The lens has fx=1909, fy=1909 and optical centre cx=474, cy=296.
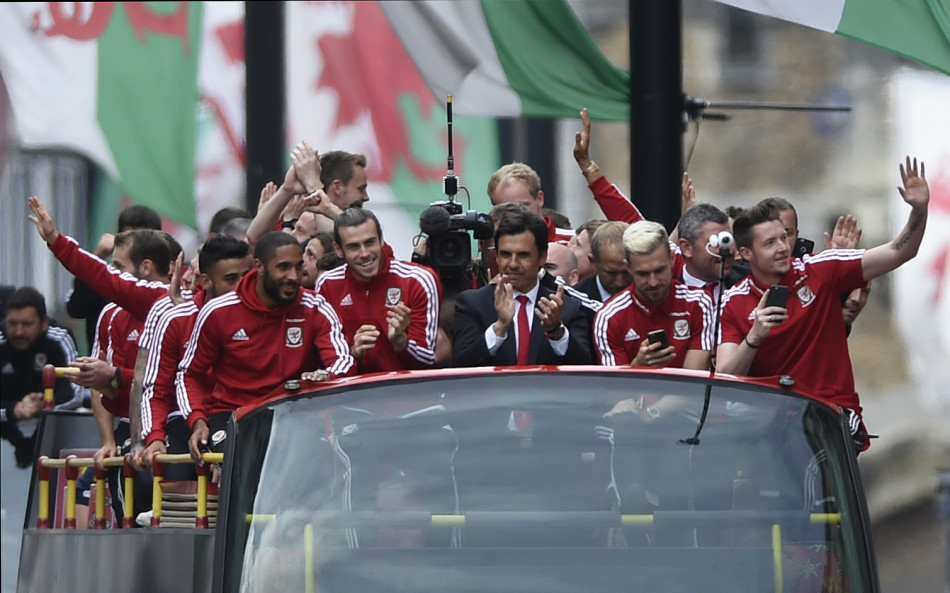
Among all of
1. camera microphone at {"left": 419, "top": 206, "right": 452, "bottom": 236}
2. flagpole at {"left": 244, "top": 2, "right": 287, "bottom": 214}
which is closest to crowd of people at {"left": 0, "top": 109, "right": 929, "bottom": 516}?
camera microphone at {"left": 419, "top": 206, "right": 452, "bottom": 236}

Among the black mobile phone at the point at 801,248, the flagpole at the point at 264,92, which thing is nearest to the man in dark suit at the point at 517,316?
the black mobile phone at the point at 801,248

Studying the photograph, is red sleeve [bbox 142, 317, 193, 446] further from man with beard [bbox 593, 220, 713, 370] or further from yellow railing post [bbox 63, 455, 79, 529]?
man with beard [bbox 593, 220, 713, 370]

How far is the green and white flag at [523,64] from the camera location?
35.2 ft

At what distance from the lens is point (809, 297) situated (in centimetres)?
787

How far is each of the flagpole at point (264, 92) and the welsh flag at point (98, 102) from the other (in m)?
1.26

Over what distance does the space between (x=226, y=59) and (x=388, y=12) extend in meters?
4.67

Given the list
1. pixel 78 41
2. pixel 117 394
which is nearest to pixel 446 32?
pixel 117 394

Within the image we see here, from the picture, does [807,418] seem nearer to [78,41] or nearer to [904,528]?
[904,528]

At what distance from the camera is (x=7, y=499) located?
12.2 m

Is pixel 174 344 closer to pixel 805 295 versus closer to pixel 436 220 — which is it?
pixel 436 220

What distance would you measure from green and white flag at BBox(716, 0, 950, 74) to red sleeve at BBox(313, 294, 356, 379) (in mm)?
2938

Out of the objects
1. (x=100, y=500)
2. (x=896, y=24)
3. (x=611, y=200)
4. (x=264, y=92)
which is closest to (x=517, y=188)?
(x=611, y=200)

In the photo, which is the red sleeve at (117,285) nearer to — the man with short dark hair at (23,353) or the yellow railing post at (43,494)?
the yellow railing post at (43,494)

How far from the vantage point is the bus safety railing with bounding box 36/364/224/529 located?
6.86m
